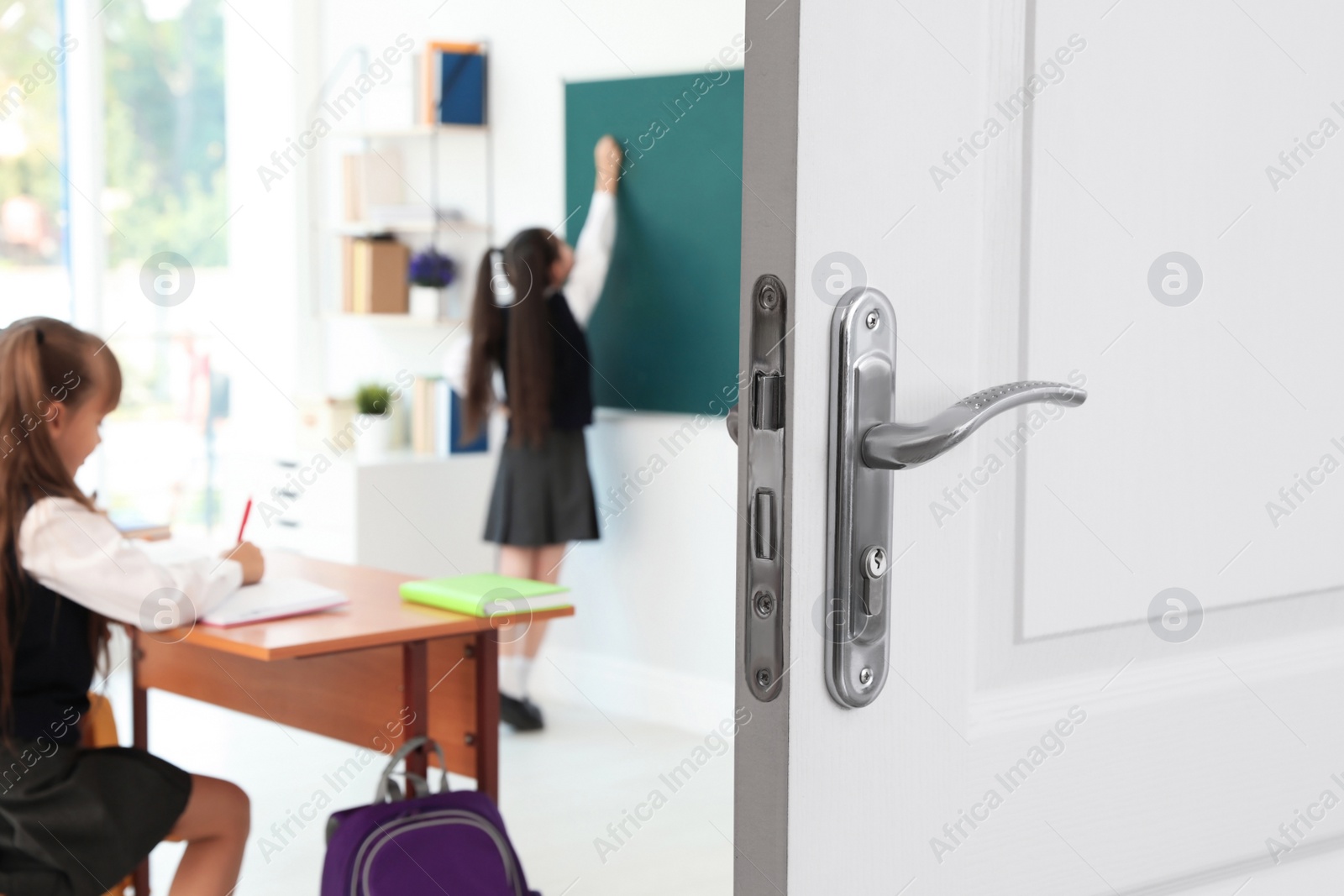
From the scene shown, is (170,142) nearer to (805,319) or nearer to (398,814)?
(398,814)

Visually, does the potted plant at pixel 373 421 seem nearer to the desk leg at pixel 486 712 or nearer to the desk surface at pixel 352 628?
the desk surface at pixel 352 628

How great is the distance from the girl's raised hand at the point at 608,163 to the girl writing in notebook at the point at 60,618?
2.32 metres

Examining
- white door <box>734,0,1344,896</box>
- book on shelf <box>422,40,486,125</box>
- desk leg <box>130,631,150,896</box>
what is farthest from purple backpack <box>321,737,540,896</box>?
book on shelf <box>422,40,486,125</box>

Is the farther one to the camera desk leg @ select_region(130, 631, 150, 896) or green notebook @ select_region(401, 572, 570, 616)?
desk leg @ select_region(130, 631, 150, 896)

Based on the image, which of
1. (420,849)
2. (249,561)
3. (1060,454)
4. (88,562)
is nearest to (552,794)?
(249,561)

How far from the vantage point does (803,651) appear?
728 millimetres

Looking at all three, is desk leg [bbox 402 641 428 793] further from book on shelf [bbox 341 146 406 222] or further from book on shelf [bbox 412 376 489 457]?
book on shelf [bbox 341 146 406 222]

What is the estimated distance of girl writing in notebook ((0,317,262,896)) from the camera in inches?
86.2

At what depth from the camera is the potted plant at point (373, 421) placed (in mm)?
4965

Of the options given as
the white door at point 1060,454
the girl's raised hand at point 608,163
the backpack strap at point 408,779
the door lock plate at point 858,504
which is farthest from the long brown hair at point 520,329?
the door lock plate at point 858,504

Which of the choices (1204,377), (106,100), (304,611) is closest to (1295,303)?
(1204,377)

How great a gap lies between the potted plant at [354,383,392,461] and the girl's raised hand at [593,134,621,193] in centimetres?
118

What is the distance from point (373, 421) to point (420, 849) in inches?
113

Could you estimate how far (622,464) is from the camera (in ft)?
14.9
